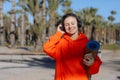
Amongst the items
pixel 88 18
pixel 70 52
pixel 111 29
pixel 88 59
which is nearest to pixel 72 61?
pixel 70 52

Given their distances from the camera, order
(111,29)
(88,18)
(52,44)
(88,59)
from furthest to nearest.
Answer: (111,29), (88,18), (52,44), (88,59)

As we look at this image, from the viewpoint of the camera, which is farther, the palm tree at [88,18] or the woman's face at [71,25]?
the palm tree at [88,18]

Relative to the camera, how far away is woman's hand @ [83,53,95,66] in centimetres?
341

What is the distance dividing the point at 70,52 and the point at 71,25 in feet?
0.92

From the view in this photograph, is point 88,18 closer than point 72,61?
No

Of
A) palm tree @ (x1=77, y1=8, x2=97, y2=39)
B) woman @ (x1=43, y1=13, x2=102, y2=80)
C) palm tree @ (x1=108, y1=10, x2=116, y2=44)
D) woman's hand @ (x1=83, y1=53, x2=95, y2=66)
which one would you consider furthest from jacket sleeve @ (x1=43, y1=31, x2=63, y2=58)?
palm tree @ (x1=108, y1=10, x2=116, y2=44)

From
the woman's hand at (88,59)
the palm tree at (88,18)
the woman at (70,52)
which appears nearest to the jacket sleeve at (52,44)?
the woman at (70,52)

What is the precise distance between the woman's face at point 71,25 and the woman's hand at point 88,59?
335 millimetres

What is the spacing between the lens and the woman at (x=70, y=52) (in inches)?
141

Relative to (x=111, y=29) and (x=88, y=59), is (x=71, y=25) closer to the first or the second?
(x=88, y=59)

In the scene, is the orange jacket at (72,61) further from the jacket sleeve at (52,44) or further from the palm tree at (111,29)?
the palm tree at (111,29)

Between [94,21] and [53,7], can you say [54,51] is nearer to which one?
[53,7]

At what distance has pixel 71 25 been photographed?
3.73 metres

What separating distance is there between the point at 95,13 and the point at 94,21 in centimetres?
340
